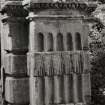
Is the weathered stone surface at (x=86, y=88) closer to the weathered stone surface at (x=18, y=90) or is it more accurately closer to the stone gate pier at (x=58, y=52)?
the stone gate pier at (x=58, y=52)

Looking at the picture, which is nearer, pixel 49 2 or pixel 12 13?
pixel 49 2

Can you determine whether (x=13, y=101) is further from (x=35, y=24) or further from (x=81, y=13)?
(x=81, y=13)

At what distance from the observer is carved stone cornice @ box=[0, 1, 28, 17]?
3.35 m

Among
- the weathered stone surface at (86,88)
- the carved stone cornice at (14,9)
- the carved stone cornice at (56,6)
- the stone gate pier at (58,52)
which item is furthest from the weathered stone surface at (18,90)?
the carved stone cornice at (56,6)

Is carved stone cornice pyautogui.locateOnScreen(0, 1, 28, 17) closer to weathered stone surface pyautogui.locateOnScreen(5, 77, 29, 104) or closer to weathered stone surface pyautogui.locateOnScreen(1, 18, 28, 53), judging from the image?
weathered stone surface pyautogui.locateOnScreen(1, 18, 28, 53)

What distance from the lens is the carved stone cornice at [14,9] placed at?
3353mm

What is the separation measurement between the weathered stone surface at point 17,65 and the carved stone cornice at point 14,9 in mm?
538

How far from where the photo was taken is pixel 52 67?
10.2 ft

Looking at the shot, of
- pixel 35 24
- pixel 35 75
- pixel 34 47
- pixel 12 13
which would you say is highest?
pixel 12 13

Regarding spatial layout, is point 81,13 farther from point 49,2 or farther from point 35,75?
point 35,75

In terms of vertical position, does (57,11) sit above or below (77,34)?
above

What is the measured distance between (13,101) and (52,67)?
783mm

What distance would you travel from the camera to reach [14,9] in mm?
3404

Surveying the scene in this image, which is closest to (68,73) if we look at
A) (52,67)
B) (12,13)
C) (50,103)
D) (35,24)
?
(52,67)
